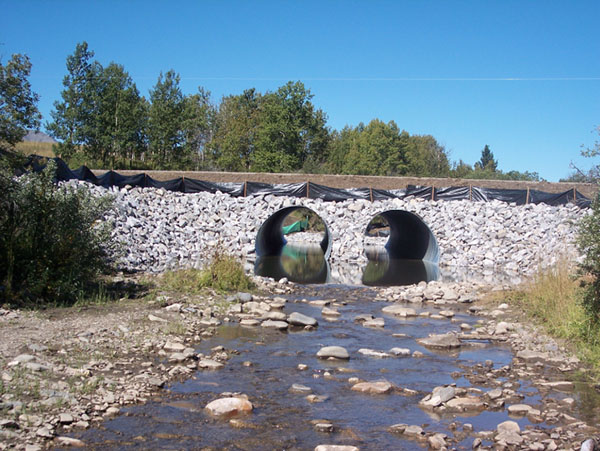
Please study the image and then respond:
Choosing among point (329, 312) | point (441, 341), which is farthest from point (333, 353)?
point (329, 312)

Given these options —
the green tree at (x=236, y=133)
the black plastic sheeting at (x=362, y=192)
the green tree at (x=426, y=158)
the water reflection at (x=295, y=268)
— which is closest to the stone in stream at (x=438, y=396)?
the water reflection at (x=295, y=268)

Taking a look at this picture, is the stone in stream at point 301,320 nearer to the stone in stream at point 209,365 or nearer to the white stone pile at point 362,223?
the stone in stream at point 209,365

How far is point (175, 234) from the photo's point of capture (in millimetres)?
22203

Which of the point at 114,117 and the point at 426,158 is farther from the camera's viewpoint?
the point at 426,158

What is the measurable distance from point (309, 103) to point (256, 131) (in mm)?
5408

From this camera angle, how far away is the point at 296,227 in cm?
4581

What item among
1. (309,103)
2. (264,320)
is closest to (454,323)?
(264,320)

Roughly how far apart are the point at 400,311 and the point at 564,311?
133 inches

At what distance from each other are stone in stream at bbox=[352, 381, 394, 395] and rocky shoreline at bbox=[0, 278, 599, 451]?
0.07ft

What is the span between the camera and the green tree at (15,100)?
9.70m

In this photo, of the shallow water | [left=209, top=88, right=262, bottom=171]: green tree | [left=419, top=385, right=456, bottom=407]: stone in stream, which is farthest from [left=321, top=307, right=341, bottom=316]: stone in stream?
[left=209, top=88, right=262, bottom=171]: green tree

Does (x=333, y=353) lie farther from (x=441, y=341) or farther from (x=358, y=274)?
(x=358, y=274)

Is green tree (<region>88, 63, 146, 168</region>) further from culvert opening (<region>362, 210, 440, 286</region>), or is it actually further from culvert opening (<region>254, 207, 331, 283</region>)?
culvert opening (<region>362, 210, 440, 286</region>)

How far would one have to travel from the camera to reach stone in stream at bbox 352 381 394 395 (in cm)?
691
